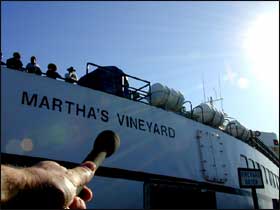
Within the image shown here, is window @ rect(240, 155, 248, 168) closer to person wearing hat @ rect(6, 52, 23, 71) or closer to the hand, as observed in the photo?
person wearing hat @ rect(6, 52, 23, 71)

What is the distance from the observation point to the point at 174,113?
12.0 m

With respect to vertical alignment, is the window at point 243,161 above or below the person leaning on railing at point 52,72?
below

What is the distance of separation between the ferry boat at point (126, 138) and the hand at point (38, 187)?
7.09m

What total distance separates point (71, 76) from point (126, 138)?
2.51 metres

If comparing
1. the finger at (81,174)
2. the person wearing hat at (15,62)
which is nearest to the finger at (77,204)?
the finger at (81,174)

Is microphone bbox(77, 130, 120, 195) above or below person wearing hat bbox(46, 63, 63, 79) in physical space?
below

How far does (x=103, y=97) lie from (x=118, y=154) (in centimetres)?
181

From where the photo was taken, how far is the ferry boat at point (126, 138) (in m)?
8.11

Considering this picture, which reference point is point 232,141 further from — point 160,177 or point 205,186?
point 160,177

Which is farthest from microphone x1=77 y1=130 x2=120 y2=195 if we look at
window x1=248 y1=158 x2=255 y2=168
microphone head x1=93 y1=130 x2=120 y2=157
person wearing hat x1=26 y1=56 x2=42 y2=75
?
window x1=248 y1=158 x2=255 y2=168

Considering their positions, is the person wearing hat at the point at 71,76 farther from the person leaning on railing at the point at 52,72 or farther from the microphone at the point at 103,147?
the microphone at the point at 103,147

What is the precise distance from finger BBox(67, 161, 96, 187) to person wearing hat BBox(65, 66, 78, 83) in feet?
28.5

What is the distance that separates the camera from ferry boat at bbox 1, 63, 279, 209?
811 cm

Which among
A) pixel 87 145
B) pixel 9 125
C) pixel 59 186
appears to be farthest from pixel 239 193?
pixel 59 186
